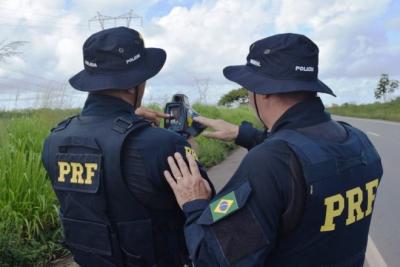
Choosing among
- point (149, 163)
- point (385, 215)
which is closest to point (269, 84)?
point (149, 163)

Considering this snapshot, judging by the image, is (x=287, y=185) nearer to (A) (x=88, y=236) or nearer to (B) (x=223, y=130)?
(A) (x=88, y=236)

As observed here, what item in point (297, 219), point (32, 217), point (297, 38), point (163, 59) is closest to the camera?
point (297, 219)

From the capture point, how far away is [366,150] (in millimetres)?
2211

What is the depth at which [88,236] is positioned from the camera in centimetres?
249

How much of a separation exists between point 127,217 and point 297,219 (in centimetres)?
80

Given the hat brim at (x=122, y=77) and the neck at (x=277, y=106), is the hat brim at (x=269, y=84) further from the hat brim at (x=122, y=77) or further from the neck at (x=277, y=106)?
the hat brim at (x=122, y=77)

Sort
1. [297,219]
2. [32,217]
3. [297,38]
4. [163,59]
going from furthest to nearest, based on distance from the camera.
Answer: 1. [32,217]
2. [163,59]
3. [297,38]
4. [297,219]

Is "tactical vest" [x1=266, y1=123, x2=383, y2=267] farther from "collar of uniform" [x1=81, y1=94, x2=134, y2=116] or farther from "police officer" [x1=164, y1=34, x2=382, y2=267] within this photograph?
"collar of uniform" [x1=81, y1=94, x2=134, y2=116]

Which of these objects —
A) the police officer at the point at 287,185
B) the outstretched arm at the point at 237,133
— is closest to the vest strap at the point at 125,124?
the police officer at the point at 287,185

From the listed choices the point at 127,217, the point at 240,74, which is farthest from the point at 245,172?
the point at 127,217

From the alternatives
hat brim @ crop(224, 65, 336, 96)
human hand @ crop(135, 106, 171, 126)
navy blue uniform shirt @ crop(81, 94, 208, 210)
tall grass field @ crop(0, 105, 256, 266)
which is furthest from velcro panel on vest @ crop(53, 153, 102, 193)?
tall grass field @ crop(0, 105, 256, 266)

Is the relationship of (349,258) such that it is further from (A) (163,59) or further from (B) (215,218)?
(A) (163,59)

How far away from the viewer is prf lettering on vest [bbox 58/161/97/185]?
2.37 metres

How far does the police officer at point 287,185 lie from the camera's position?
1.91m
